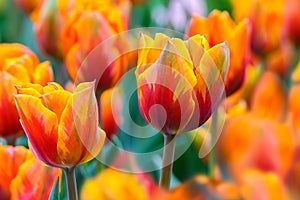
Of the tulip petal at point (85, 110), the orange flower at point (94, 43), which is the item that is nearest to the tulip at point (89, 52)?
the orange flower at point (94, 43)

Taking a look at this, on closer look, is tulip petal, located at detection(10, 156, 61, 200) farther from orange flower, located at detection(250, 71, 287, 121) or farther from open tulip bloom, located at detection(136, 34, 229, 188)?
orange flower, located at detection(250, 71, 287, 121)

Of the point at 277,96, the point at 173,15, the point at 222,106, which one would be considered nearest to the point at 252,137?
the point at 222,106

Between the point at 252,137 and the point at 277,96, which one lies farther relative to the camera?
the point at 277,96

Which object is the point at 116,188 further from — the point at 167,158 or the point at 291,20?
the point at 291,20

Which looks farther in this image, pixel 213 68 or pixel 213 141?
pixel 213 141

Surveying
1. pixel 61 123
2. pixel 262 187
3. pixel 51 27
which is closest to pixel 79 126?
pixel 61 123

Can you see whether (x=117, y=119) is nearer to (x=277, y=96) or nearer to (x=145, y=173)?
(x=145, y=173)
